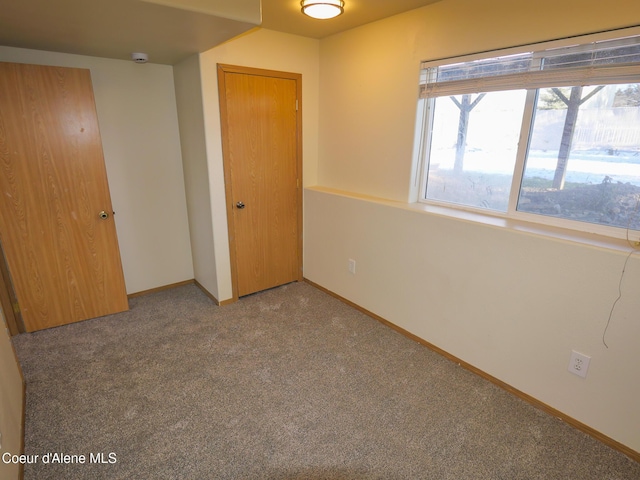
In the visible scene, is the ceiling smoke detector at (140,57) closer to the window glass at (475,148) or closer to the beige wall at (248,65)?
the beige wall at (248,65)

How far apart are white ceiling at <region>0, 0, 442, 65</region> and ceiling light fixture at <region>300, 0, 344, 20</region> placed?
18 centimetres

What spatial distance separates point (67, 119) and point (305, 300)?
8.14 feet

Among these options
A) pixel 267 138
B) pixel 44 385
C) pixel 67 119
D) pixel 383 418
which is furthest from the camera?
pixel 267 138

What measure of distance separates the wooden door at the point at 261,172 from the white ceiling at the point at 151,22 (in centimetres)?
45

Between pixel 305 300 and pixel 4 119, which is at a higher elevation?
pixel 4 119

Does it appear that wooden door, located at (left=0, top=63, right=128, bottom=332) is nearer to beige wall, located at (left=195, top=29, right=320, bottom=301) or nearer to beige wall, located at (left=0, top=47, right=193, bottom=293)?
beige wall, located at (left=0, top=47, right=193, bottom=293)

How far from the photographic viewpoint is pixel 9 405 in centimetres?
169

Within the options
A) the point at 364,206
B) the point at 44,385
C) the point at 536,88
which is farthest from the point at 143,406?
the point at 536,88

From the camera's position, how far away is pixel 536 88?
1984mm

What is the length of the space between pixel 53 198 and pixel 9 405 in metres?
1.60

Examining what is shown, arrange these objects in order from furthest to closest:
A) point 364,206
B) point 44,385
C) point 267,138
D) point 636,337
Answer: point 267,138 → point 364,206 → point 44,385 → point 636,337

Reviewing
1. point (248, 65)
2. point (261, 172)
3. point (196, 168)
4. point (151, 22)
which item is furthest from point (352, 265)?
point (151, 22)

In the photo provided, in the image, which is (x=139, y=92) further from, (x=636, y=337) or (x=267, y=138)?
(x=636, y=337)

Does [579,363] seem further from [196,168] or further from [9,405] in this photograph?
[196,168]
